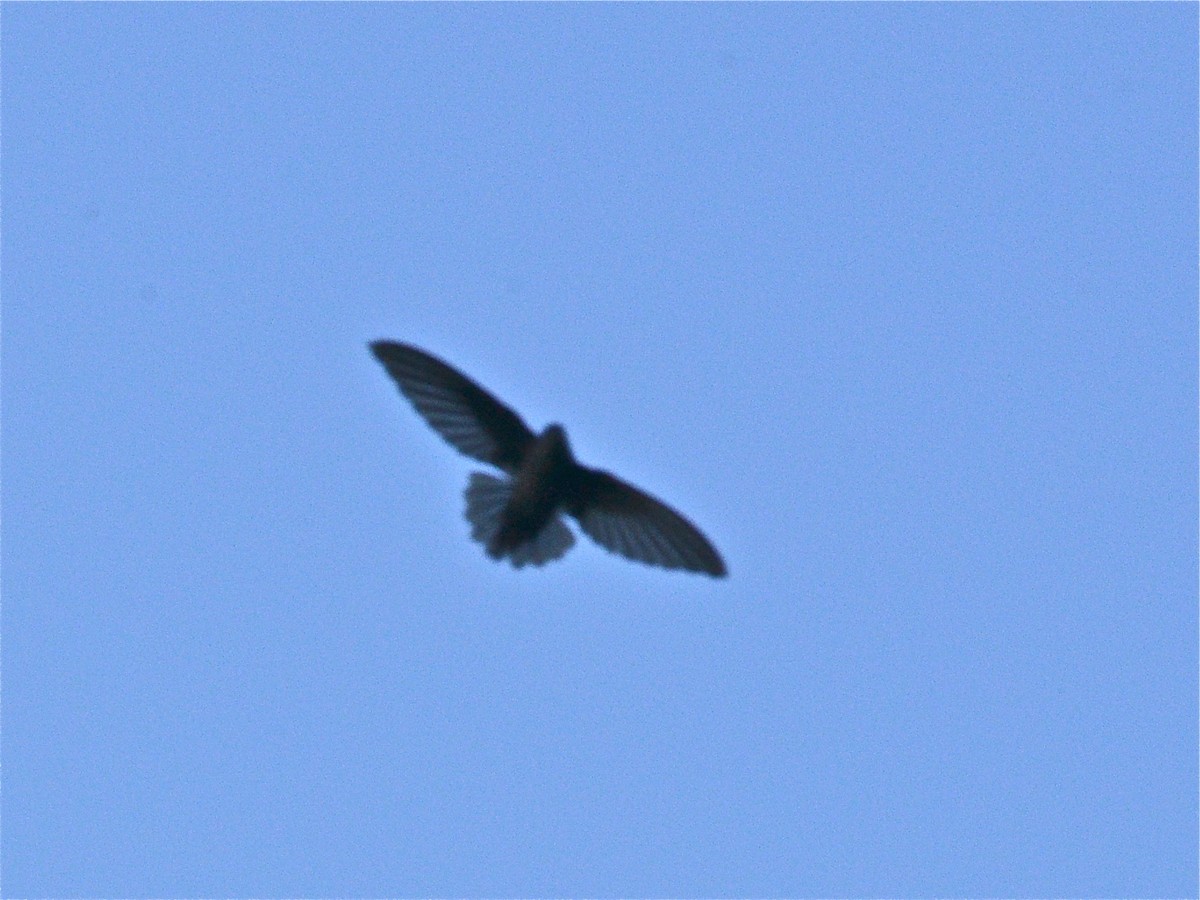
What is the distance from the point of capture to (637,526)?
8602mm

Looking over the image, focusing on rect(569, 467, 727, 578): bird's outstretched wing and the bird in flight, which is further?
rect(569, 467, 727, 578): bird's outstretched wing

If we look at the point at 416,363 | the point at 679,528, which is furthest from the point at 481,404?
the point at 679,528

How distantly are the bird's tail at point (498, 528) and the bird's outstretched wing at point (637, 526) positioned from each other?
0.19 m

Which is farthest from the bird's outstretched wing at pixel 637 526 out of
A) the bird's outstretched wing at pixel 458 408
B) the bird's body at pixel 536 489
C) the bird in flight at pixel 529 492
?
the bird's outstretched wing at pixel 458 408

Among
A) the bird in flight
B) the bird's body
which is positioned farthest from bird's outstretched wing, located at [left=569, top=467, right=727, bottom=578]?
the bird's body

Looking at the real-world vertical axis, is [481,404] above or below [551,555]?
above

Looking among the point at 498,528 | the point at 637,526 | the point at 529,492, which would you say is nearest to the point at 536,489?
the point at 529,492

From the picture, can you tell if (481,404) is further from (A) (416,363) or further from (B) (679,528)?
(B) (679,528)

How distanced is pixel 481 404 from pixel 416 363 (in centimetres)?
43

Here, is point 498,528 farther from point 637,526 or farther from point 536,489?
point 637,526

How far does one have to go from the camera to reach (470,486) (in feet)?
27.6

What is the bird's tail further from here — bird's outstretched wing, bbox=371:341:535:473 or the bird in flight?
bird's outstretched wing, bbox=371:341:535:473

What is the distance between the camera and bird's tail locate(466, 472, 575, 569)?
27.2 feet

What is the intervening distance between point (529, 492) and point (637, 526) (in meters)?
0.64
